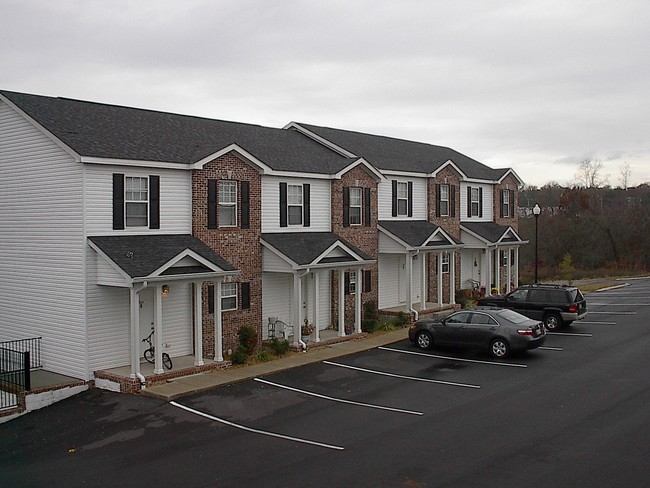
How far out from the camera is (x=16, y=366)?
1977 cm

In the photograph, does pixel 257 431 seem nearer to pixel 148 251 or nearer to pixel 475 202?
pixel 148 251

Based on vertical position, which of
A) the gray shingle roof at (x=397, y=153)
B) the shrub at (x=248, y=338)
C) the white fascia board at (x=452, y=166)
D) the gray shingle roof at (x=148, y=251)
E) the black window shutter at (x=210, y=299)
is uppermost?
the gray shingle roof at (x=397, y=153)

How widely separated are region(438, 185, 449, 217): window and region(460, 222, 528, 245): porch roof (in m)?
1.70

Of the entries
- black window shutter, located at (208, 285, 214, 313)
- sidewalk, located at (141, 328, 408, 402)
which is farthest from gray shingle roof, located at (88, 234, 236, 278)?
sidewalk, located at (141, 328, 408, 402)

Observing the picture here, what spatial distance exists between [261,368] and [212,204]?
17.8 feet

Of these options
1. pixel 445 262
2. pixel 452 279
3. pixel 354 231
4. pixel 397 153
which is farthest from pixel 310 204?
pixel 445 262

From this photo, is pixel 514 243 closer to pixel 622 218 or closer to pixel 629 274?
pixel 629 274

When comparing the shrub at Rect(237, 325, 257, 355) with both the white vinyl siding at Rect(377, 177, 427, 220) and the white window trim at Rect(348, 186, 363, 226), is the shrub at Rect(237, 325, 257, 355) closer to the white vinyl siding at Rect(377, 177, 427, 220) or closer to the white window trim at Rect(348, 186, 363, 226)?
the white window trim at Rect(348, 186, 363, 226)

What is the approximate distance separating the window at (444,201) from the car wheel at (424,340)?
11807mm

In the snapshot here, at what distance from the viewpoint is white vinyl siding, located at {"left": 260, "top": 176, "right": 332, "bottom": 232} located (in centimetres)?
2388

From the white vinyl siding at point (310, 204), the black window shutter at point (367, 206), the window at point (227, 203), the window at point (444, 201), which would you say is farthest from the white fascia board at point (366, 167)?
the window at point (444, 201)

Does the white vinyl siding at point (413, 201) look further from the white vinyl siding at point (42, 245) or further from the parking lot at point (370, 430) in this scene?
the white vinyl siding at point (42, 245)

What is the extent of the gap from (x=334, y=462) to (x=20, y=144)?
14096mm

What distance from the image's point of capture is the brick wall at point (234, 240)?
2141 cm
